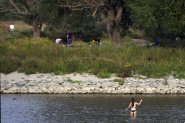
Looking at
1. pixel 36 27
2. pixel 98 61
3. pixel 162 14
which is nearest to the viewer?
pixel 98 61

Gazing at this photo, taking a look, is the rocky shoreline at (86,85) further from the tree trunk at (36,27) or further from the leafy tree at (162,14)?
the tree trunk at (36,27)

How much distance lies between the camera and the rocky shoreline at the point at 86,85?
38594 mm

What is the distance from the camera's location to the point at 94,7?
53438mm

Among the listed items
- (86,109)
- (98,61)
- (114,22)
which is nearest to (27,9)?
(114,22)

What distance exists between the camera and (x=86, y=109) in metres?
32.3

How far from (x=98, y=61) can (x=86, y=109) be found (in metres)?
11.1

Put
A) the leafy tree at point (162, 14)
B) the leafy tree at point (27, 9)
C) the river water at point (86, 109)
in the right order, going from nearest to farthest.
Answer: the river water at point (86, 109), the leafy tree at point (162, 14), the leafy tree at point (27, 9)

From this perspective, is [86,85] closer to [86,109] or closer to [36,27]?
[86,109]

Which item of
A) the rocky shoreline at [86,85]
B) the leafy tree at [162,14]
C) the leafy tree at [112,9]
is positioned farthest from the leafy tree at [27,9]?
the rocky shoreline at [86,85]

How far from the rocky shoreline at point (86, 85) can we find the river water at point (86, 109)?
1109 mm

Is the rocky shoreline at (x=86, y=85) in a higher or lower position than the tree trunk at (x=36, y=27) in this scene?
lower

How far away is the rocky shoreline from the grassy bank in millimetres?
918

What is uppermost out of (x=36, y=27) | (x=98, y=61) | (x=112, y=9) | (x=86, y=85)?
(x=112, y=9)

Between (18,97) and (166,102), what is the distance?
9727mm
